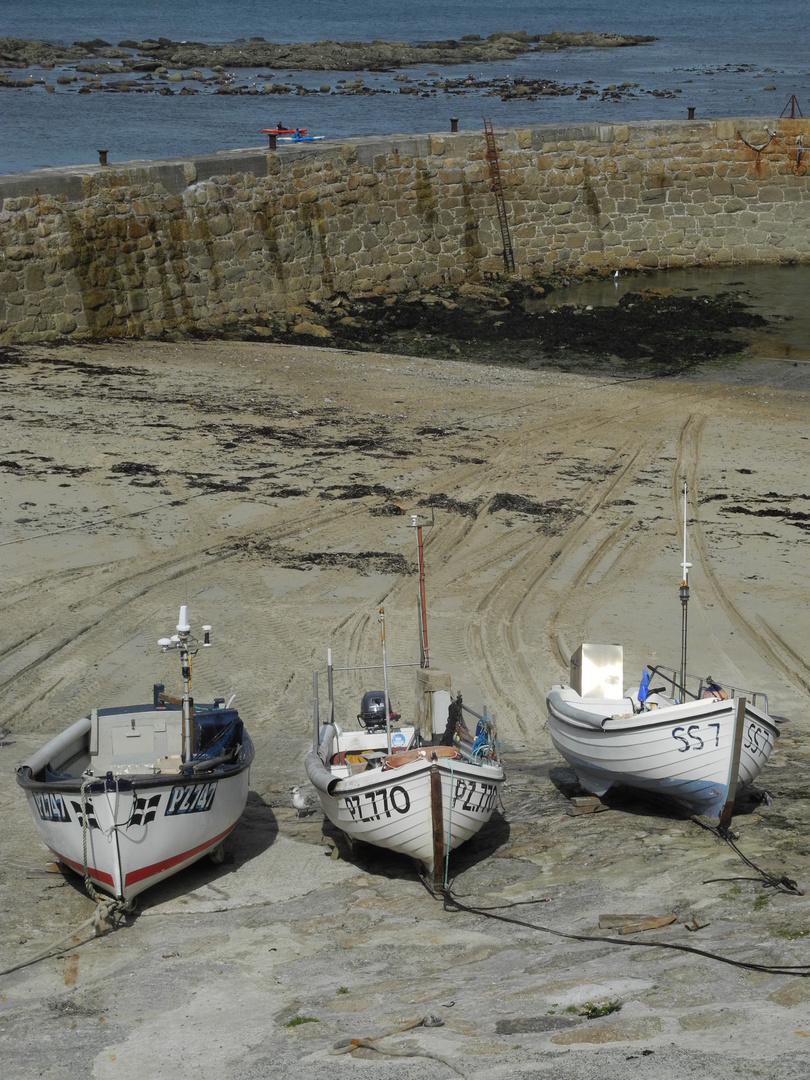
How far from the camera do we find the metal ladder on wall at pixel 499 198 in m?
24.8

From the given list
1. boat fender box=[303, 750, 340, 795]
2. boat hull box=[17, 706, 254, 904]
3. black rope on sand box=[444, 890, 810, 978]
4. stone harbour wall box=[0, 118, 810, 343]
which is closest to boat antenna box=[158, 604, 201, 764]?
boat hull box=[17, 706, 254, 904]

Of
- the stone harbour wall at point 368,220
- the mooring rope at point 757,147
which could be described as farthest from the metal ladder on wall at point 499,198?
the mooring rope at point 757,147

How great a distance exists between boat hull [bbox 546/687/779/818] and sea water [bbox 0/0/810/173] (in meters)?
25.2

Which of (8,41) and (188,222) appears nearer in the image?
(188,222)

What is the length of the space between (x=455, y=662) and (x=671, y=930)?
13.0 ft

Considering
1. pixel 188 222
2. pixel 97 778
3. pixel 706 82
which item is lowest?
pixel 97 778

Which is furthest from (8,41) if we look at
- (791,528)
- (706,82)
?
(791,528)

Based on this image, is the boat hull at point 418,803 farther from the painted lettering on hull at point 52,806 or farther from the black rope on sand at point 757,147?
the black rope on sand at point 757,147

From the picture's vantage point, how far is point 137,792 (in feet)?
24.4

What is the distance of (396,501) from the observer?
540 inches

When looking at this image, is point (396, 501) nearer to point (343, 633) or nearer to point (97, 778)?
point (343, 633)

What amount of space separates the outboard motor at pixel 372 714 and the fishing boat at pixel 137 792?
38.1 inches

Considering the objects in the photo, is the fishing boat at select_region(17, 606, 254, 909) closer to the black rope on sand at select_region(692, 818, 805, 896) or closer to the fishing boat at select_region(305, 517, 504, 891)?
the fishing boat at select_region(305, 517, 504, 891)

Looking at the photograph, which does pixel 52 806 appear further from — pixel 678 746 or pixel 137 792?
pixel 678 746
